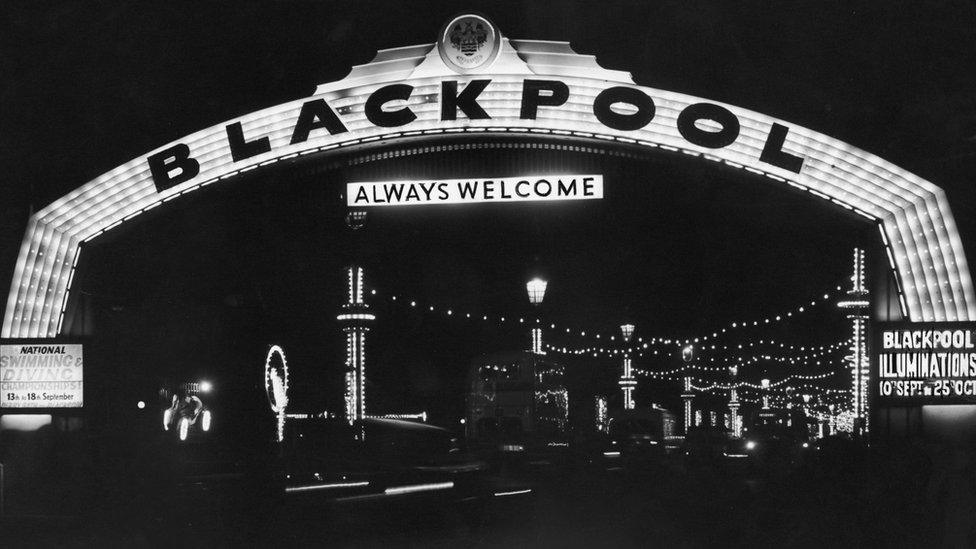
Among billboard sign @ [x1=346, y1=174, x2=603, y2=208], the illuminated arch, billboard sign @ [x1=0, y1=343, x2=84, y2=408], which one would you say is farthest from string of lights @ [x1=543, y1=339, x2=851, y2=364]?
billboard sign @ [x1=0, y1=343, x2=84, y2=408]

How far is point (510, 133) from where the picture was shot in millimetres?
17688

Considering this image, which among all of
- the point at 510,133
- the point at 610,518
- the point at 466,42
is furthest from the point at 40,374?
the point at 610,518

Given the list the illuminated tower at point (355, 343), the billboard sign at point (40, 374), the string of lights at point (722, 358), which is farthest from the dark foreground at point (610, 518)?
the string of lights at point (722, 358)

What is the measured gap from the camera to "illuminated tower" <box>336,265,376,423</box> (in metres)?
26.6

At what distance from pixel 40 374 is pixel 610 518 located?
9535 millimetres

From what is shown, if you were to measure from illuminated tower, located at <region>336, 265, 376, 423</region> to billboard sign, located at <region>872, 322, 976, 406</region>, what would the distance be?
13.7m

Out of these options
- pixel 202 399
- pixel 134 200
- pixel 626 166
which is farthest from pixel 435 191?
pixel 202 399

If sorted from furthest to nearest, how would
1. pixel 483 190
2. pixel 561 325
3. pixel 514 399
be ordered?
pixel 561 325
pixel 514 399
pixel 483 190

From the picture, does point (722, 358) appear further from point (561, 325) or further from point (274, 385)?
point (274, 385)

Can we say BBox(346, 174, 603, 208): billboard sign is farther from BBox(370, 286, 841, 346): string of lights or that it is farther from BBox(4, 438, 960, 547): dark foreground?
BBox(370, 286, 841, 346): string of lights

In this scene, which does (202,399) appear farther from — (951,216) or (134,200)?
(951,216)

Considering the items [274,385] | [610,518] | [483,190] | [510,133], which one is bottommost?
[610,518]

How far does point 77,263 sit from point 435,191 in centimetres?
621

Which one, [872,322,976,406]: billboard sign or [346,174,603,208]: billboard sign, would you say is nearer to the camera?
[872,322,976,406]: billboard sign
